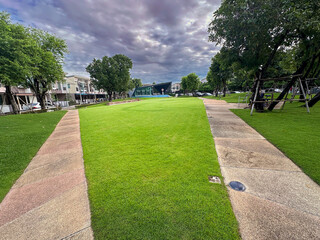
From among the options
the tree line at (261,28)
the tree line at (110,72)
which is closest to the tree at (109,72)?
the tree line at (110,72)

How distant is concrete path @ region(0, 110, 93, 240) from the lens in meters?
1.67

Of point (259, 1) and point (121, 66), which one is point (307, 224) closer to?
point (259, 1)

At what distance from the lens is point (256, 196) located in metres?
2.06

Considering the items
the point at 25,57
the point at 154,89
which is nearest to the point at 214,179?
the point at 25,57

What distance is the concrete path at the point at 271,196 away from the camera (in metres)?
1.54

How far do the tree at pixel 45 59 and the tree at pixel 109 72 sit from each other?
16.1 metres

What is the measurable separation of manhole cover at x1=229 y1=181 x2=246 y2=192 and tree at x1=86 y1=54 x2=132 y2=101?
38.2m

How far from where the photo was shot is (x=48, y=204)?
7.00 feet

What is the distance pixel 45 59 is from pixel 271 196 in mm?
Answer: 23515

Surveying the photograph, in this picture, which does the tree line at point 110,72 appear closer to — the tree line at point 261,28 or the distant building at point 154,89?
the distant building at point 154,89

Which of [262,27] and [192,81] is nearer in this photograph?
[262,27]

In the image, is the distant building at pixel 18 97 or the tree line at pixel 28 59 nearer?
the tree line at pixel 28 59

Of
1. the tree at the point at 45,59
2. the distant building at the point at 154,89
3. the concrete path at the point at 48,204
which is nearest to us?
the concrete path at the point at 48,204

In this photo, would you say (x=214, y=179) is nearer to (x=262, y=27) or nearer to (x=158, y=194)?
(x=158, y=194)
